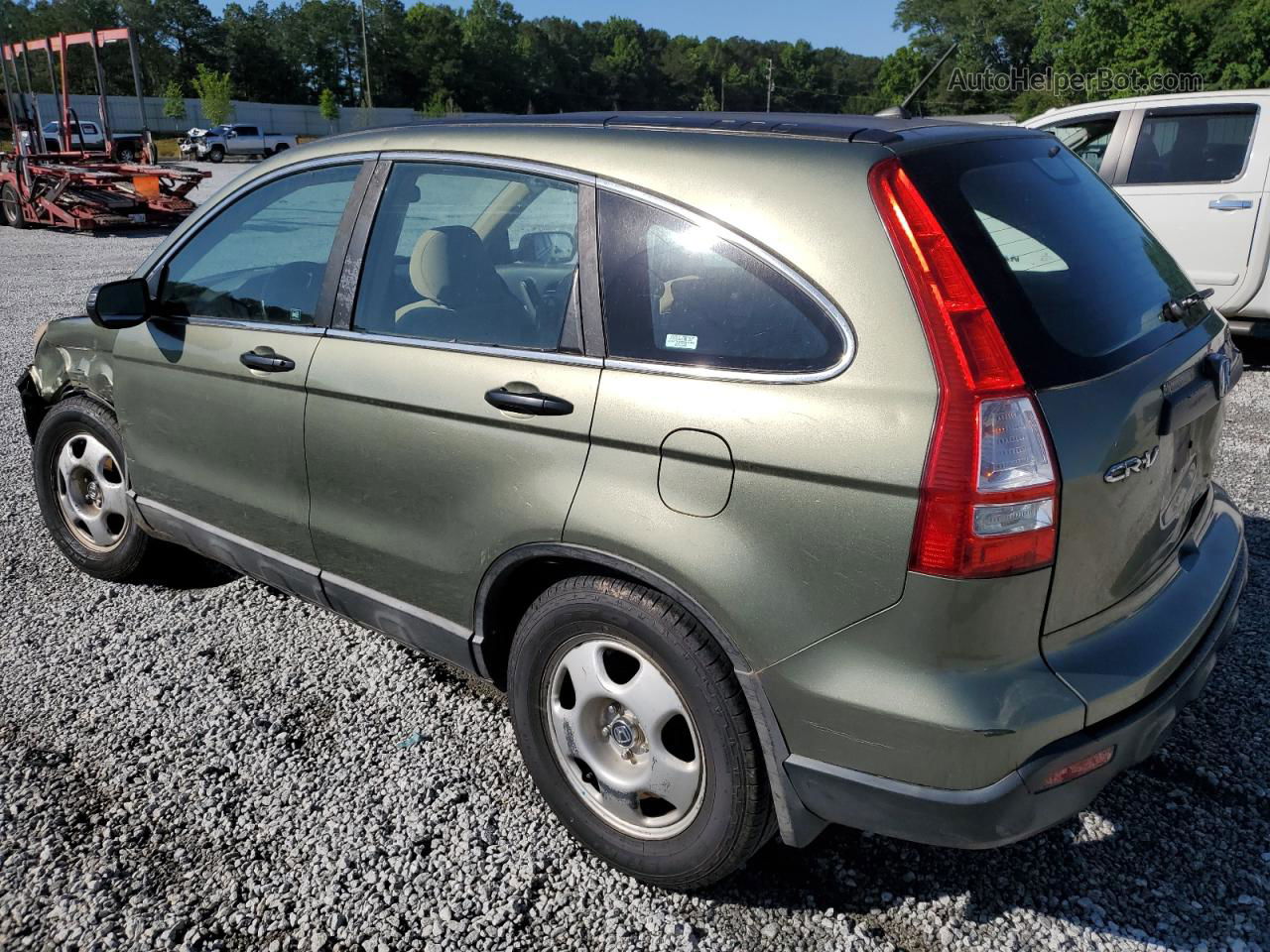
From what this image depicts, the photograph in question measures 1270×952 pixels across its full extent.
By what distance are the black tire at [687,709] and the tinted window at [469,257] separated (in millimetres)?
691

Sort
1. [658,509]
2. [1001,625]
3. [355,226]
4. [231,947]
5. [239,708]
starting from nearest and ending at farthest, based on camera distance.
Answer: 1. [1001,625]
2. [658,509]
3. [231,947]
4. [355,226]
5. [239,708]

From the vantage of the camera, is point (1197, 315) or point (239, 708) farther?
point (239, 708)

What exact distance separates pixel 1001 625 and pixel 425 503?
5.01ft

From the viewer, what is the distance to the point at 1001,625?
1.86 metres

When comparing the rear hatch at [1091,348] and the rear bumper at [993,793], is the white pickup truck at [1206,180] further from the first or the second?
the rear bumper at [993,793]

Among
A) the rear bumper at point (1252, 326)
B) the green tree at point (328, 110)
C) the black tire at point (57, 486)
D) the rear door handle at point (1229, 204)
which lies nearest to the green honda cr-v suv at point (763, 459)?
the black tire at point (57, 486)

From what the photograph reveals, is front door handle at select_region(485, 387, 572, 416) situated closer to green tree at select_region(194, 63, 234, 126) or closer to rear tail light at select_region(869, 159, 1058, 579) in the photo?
rear tail light at select_region(869, 159, 1058, 579)

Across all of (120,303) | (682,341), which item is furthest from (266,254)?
(682,341)

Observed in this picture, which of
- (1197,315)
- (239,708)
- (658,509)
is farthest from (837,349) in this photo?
(239,708)

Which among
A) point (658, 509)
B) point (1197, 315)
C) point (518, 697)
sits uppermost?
point (1197, 315)

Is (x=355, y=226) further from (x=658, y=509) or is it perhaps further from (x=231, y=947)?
(x=231, y=947)

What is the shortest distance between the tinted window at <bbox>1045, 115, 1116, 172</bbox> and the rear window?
611 centimetres

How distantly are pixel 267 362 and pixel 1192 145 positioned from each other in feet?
24.4

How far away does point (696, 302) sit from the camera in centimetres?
221
